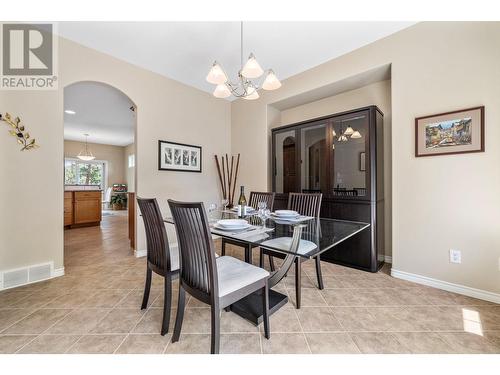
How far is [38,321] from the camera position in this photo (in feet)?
5.25

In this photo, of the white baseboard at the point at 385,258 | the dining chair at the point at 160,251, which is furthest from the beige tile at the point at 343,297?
the dining chair at the point at 160,251

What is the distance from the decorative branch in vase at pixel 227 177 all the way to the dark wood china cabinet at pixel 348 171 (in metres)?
1.21

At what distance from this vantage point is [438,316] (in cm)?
165

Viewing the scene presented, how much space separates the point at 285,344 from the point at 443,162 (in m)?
2.21

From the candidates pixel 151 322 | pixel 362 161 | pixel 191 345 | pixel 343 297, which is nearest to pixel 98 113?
pixel 151 322

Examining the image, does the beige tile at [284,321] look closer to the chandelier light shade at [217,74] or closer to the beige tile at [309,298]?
the beige tile at [309,298]

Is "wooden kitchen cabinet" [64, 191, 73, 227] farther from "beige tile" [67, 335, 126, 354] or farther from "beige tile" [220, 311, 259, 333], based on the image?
"beige tile" [220, 311, 259, 333]

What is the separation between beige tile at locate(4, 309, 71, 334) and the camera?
1.50 metres

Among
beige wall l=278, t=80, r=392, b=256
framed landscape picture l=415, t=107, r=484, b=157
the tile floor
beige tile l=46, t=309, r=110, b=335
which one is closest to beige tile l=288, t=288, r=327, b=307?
the tile floor

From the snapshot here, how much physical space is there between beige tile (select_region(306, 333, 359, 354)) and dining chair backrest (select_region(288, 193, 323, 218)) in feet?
3.70

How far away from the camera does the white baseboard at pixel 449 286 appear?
1857 millimetres
